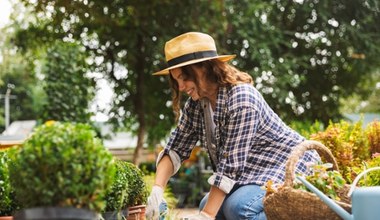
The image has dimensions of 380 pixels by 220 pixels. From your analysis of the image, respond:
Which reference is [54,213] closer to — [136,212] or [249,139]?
[249,139]

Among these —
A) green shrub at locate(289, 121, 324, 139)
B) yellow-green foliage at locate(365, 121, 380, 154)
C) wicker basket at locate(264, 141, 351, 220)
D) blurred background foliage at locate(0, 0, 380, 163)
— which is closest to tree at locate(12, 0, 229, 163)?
blurred background foliage at locate(0, 0, 380, 163)

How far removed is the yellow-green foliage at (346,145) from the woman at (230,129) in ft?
2.55

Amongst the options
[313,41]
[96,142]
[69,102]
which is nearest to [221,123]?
[96,142]

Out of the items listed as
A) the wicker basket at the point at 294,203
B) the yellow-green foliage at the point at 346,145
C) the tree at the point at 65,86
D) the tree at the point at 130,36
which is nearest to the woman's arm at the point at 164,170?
the wicker basket at the point at 294,203

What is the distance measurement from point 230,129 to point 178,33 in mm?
8605

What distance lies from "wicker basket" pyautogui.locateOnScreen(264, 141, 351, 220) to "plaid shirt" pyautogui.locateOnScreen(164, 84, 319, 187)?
38 centimetres

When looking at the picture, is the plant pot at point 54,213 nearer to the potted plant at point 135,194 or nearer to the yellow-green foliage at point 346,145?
the potted plant at point 135,194

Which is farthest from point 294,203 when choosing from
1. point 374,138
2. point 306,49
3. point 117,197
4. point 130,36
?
point 306,49

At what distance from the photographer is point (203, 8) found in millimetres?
11133

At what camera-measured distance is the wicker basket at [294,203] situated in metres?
2.31

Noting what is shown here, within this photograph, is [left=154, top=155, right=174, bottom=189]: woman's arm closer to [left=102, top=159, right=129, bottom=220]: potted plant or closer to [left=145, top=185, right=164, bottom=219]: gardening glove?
[left=145, top=185, right=164, bottom=219]: gardening glove

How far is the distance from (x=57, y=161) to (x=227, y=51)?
10.1 m

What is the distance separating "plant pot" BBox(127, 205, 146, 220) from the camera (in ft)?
10.3

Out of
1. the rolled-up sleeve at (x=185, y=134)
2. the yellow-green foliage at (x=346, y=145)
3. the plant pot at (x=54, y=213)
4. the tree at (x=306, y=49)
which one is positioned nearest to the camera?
the plant pot at (x=54, y=213)
